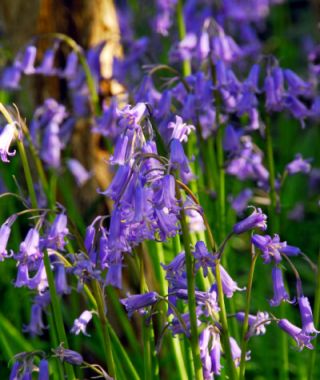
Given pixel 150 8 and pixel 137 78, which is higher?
pixel 150 8

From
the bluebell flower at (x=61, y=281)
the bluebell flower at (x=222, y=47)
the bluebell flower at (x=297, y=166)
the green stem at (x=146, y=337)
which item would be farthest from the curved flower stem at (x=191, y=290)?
the bluebell flower at (x=222, y=47)

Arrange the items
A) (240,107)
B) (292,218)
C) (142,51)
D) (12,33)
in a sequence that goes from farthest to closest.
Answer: (292,218)
(12,33)
(142,51)
(240,107)

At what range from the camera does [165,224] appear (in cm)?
236

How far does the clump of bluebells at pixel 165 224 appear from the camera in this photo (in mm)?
2432

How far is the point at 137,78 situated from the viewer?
21.4 ft

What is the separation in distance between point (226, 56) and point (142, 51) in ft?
3.04

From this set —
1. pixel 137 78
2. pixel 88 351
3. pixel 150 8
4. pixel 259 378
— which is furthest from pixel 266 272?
pixel 150 8

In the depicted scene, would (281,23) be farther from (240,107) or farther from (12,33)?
(240,107)

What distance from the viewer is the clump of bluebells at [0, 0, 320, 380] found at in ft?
7.98

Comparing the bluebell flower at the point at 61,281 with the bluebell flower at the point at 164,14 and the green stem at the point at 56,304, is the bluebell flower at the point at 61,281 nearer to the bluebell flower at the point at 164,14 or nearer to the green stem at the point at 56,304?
the green stem at the point at 56,304

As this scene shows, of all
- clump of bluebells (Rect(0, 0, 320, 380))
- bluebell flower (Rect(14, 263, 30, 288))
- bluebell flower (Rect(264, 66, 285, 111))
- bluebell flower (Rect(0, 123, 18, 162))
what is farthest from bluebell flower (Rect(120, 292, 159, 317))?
bluebell flower (Rect(264, 66, 285, 111))

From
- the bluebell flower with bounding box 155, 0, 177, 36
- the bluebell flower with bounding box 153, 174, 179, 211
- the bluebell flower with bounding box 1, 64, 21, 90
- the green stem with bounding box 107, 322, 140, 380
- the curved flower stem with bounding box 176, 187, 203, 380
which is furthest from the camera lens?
the bluebell flower with bounding box 155, 0, 177, 36

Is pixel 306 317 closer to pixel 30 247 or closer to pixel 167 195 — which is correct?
pixel 167 195

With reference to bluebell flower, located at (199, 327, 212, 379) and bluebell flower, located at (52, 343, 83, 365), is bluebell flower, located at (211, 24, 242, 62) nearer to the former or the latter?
bluebell flower, located at (199, 327, 212, 379)
